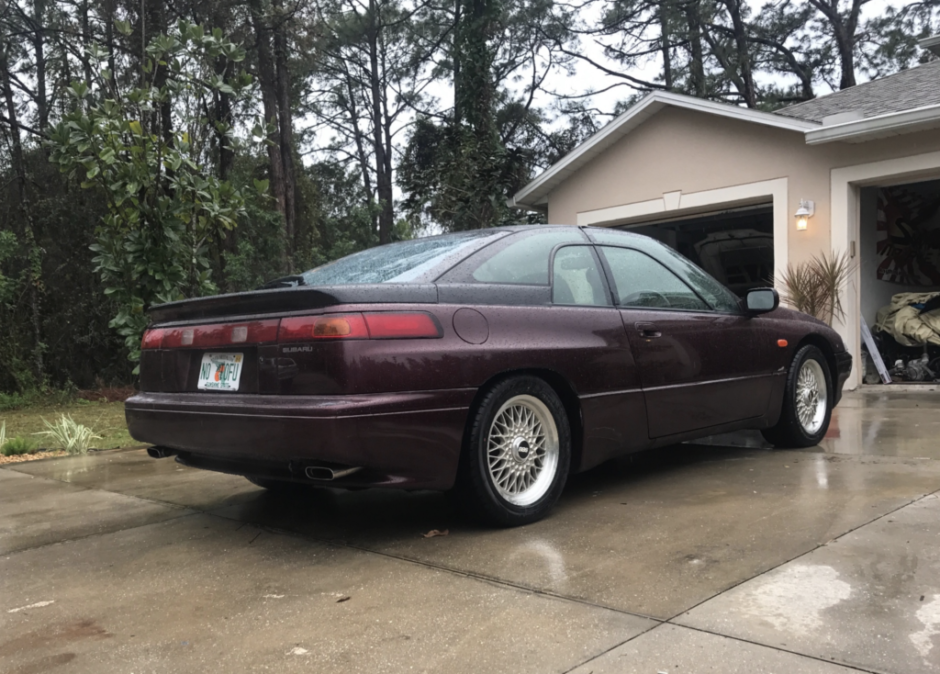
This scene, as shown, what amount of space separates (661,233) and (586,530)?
33.7 feet

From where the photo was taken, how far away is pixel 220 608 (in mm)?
2760

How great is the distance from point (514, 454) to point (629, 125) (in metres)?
8.64

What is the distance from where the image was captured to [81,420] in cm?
931

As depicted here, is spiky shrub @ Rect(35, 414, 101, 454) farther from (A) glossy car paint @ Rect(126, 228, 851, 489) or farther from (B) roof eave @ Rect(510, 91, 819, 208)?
(B) roof eave @ Rect(510, 91, 819, 208)

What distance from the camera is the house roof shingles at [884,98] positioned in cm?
907

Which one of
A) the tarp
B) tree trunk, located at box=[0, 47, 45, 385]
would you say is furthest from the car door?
tree trunk, located at box=[0, 47, 45, 385]

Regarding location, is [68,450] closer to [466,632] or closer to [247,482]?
[247,482]

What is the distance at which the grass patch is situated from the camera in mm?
7161

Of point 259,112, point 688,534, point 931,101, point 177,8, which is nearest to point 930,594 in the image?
point 688,534

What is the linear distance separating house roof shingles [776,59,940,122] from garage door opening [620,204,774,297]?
1774mm

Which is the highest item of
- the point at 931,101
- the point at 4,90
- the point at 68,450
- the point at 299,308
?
the point at 4,90

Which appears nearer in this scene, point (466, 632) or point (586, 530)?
point (466, 632)

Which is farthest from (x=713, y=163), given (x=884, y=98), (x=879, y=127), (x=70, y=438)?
(x=70, y=438)

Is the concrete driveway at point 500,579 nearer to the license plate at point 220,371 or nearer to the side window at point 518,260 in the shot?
the license plate at point 220,371
